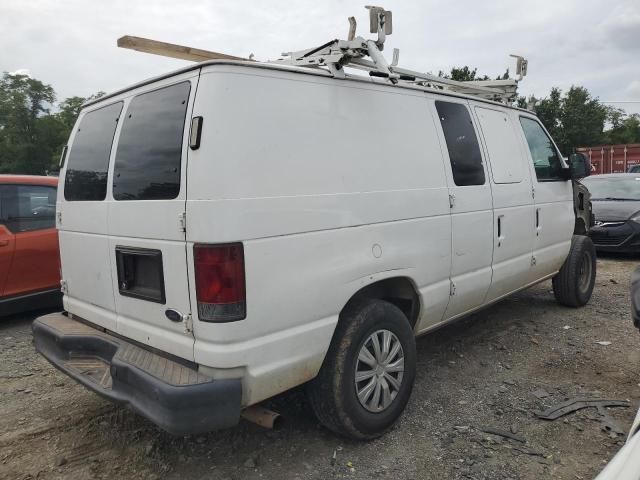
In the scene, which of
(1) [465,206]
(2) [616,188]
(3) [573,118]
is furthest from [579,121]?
(1) [465,206]

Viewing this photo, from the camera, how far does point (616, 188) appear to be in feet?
32.8

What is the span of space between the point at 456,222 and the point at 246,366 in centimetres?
193

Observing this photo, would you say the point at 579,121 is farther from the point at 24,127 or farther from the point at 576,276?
the point at 24,127

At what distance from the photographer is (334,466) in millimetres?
2824

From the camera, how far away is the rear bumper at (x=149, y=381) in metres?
2.26

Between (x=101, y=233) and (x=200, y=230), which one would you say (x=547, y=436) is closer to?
(x=200, y=230)

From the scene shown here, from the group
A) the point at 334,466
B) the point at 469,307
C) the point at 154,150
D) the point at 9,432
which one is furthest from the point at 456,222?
the point at 9,432

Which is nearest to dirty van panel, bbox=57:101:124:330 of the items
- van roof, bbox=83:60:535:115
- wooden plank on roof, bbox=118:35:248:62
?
van roof, bbox=83:60:535:115

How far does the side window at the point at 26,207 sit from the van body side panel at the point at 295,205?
3.78m

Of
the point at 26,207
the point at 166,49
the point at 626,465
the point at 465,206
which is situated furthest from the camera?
the point at 26,207

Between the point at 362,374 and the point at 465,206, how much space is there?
151 centimetres

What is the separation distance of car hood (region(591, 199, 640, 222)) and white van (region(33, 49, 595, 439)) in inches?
251

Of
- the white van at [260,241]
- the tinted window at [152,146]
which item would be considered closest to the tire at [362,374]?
the white van at [260,241]

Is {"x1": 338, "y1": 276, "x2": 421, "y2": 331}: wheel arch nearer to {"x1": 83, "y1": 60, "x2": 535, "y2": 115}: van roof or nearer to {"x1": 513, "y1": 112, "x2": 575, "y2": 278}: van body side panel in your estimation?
{"x1": 83, "y1": 60, "x2": 535, "y2": 115}: van roof
